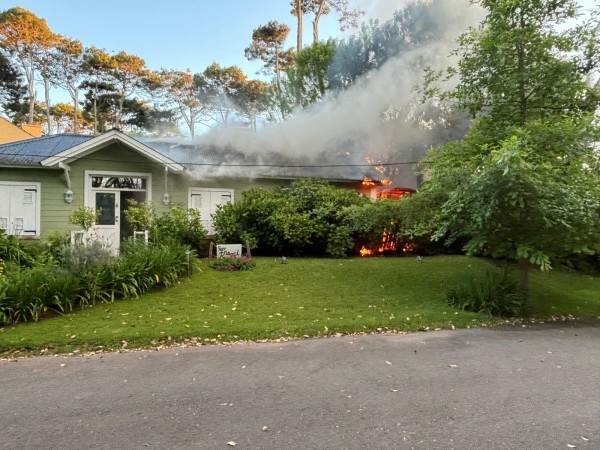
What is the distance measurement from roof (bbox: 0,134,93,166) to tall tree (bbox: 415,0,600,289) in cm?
1040

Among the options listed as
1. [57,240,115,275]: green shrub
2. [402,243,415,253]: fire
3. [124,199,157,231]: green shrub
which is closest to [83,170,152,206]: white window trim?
[124,199,157,231]: green shrub

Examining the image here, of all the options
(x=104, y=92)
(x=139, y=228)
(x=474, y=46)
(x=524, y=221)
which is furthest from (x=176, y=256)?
(x=104, y=92)

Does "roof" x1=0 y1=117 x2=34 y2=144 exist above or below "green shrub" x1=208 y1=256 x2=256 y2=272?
above

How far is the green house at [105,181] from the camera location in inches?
441

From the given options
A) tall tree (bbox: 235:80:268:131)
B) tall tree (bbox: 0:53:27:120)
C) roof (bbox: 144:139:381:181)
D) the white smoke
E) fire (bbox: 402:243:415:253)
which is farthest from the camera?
tall tree (bbox: 0:53:27:120)

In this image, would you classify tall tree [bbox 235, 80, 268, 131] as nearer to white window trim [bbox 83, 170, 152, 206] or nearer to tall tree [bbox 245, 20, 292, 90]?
tall tree [bbox 245, 20, 292, 90]

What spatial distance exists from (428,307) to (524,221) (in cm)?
222

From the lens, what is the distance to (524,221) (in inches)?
277

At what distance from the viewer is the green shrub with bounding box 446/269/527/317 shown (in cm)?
730

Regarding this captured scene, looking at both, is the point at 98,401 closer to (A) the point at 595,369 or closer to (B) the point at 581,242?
(A) the point at 595,369

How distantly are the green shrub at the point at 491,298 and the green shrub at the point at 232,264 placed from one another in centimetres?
477

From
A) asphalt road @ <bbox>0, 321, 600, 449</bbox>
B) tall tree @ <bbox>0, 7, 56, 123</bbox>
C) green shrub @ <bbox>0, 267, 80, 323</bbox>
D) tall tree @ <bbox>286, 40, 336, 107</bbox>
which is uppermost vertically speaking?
tall tree @ <bbox>0, 7, 56, 123</bbox>

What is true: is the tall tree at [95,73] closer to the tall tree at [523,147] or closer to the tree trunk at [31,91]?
the tree trunk at [31,91]

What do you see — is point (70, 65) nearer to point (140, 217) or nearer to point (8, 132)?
point (8, 132)
